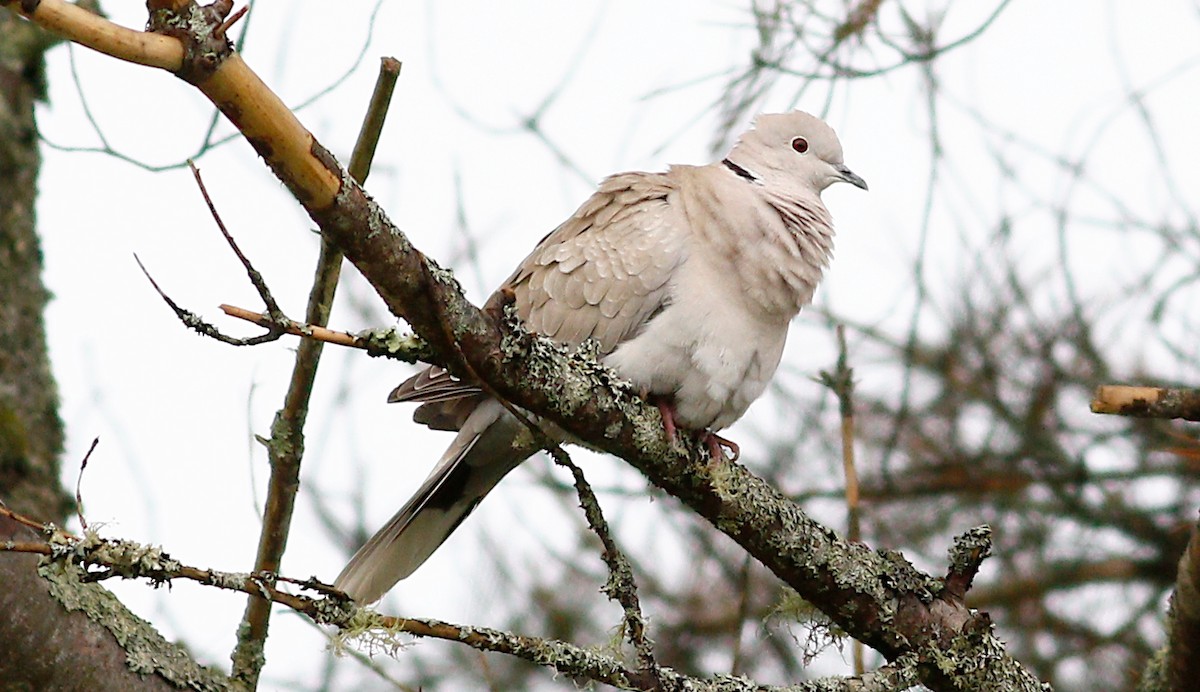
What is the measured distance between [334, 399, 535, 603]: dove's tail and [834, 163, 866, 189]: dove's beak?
4.54 ft

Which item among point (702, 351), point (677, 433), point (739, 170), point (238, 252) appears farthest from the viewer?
point (739, 170)

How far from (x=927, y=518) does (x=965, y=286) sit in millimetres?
896

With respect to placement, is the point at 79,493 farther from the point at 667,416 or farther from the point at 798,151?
the point at 798,151

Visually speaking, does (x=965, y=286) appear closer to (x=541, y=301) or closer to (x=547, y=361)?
(x=541, y=301)

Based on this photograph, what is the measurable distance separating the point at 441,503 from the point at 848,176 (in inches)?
64.0

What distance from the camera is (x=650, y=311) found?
3242 mm

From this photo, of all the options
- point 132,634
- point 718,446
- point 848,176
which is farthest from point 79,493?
point 848,176

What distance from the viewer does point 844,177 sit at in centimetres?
409

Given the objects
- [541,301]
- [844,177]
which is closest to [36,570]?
[541,301]

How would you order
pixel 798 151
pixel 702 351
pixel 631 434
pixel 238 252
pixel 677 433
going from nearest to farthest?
pixel 238 252 → pixel 631 434 → pixel 677 433 → pixel 702 351 → pixel 798 151

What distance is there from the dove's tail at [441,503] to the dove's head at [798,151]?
3.98ft

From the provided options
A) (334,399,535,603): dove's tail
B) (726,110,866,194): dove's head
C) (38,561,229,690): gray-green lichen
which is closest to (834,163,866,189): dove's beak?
(726,110,866,194): dove's head

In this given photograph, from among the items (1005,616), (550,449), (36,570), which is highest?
(1005,616)

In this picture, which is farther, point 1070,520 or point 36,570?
point 1070,520
